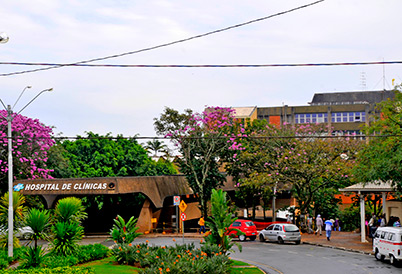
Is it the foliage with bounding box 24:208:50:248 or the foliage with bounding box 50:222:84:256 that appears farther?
the foliage with bounding box 50:222:84:256

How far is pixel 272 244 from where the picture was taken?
38.9 meters

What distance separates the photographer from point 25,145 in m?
42.4

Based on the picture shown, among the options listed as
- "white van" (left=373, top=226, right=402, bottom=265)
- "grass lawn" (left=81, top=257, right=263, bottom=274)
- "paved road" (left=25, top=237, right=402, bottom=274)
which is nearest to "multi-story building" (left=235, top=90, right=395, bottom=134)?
"paved road" (left=25, top=237, right=402, bottom=274)

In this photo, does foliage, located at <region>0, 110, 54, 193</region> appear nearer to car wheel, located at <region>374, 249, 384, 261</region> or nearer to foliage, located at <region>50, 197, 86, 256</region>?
foliage, located at <region>50, 197, 86, 256</region>

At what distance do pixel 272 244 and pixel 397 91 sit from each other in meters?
13.5

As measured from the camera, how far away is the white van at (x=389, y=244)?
26406mm

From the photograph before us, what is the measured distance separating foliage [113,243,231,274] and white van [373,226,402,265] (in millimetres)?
8322

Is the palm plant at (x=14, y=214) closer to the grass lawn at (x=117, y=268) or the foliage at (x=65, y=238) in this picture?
the foliage at (x=65, y=238)

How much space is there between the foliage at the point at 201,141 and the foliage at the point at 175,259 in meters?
22.4

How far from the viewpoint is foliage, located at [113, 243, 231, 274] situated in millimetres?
20750

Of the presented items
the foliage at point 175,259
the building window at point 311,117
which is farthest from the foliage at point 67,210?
the building window at point 311,117

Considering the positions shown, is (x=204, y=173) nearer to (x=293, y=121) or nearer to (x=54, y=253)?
(x=54, y=253)

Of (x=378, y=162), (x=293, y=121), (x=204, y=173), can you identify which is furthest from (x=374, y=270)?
(x=293, y=121)

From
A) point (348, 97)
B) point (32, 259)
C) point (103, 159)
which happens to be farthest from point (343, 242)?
point (348, 97)
